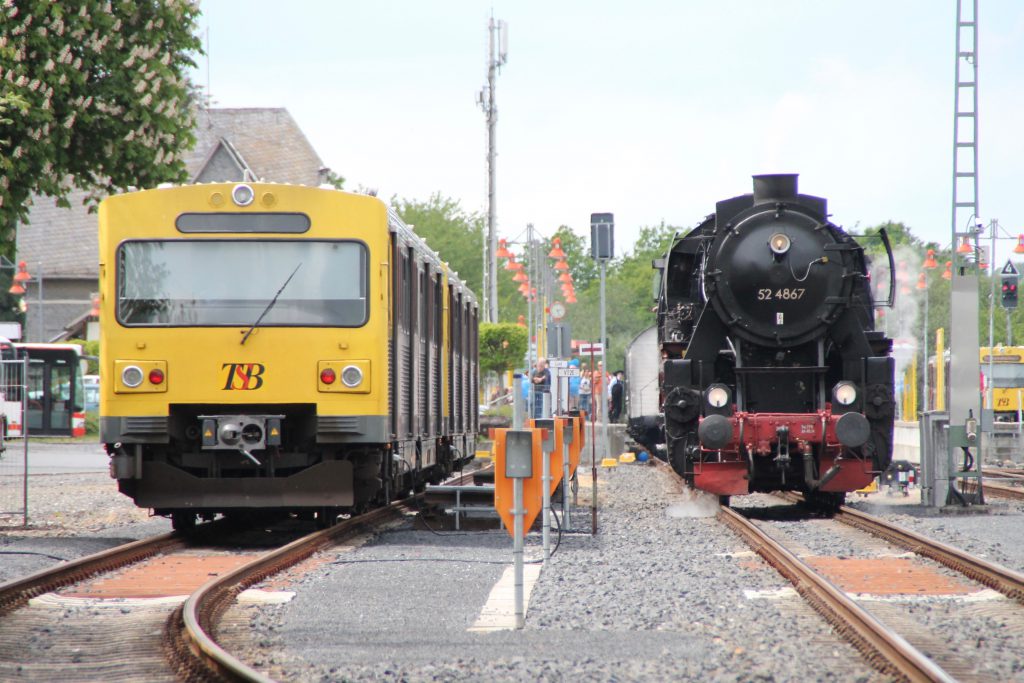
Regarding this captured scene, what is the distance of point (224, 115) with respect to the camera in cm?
7131

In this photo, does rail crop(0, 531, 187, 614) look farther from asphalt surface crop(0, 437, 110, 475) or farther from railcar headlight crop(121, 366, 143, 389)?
asphalt surface crop(0, 437, 110, 475)

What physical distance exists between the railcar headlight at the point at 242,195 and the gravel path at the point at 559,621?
3.04m

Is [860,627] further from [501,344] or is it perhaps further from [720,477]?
[501,344]

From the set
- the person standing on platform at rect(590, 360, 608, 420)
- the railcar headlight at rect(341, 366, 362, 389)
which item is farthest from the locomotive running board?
the railcar headlight at rect(341, 366, 362, 389)

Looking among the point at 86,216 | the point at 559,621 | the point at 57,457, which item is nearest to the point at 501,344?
the point at 57,457

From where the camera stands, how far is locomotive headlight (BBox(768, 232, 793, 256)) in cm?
1505

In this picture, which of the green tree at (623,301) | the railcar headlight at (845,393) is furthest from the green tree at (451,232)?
the railcar headlight at (845,393)

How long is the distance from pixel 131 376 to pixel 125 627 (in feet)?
14.2

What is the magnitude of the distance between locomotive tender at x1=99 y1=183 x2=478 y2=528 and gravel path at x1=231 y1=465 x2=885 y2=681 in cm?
105

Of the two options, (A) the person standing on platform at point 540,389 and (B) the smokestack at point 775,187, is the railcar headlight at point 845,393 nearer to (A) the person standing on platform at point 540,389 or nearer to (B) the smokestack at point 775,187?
(B) the smokestack at point 775,187

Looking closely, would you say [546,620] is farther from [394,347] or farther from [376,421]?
[394,347]

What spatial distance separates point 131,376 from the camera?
1167cm

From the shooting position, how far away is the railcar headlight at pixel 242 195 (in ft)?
39.1

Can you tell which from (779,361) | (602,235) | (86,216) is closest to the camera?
(779,361)
